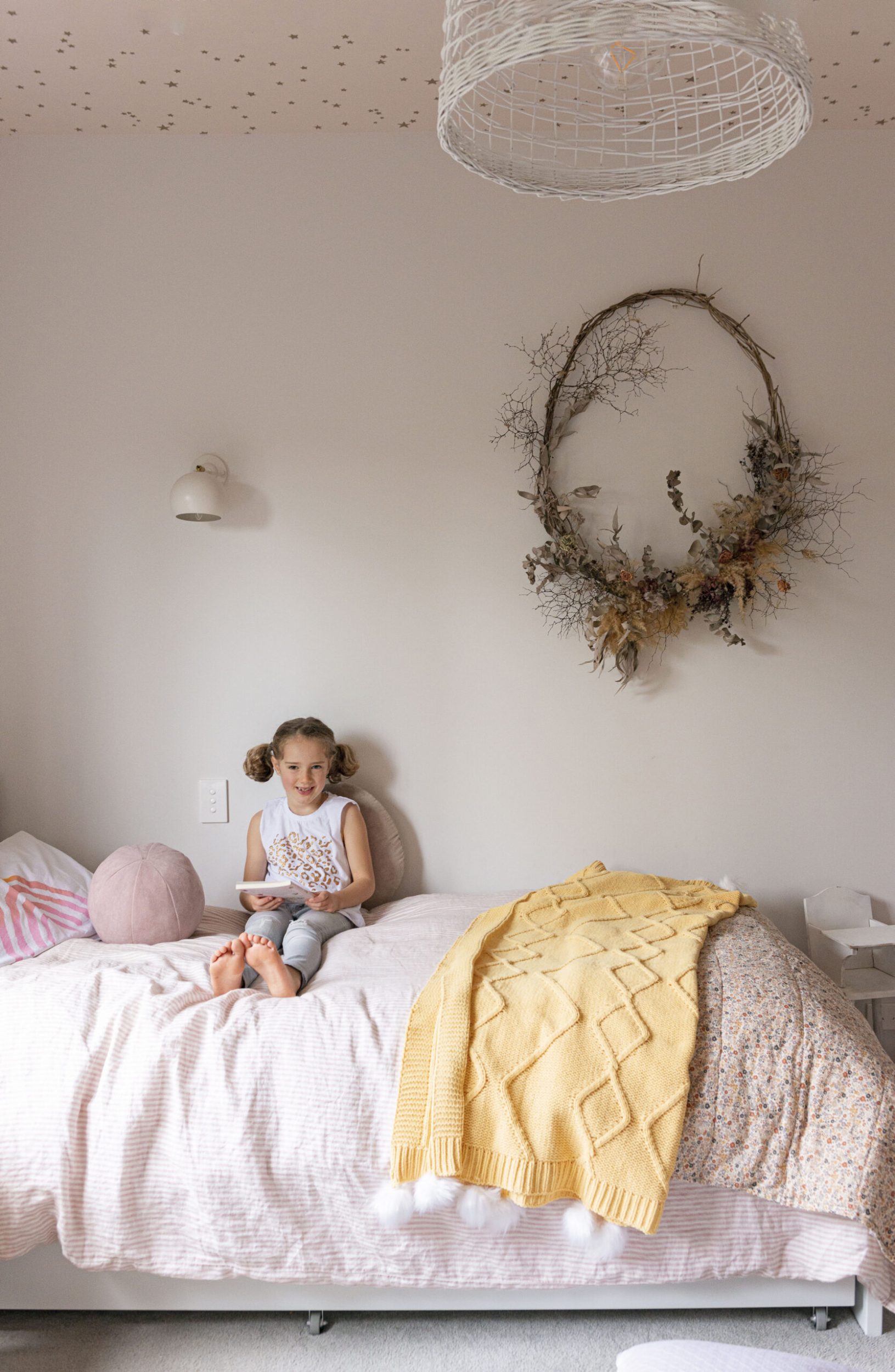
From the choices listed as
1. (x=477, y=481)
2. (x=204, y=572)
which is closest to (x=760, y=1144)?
(x=477, y=481)

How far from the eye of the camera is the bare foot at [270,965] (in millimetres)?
1871

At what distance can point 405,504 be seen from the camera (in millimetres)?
2596

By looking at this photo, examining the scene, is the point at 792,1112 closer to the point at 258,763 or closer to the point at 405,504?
the point at 258,763

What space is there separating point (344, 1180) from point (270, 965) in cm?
43

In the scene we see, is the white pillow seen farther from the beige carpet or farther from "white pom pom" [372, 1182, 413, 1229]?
"white pom pom" [372, 1182, 413, 1229]

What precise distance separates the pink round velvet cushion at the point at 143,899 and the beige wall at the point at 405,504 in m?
0.40

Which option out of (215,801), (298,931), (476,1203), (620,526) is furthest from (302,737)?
(476,1203)

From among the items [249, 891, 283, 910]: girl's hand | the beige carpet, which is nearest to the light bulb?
[249, 891, 283, 910]: girl's hand

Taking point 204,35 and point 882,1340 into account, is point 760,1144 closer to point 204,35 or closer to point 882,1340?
point 882,1340

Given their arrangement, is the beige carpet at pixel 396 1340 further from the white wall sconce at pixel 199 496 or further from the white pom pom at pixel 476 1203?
the white wall sconce at pixel 199 496

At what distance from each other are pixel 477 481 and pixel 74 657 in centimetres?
117

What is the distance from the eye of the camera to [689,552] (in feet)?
8.31

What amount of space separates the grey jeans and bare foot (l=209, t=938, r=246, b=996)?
0.06m

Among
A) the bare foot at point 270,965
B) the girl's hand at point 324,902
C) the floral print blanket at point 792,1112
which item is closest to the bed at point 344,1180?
the floral print blanket at point 792,1112
